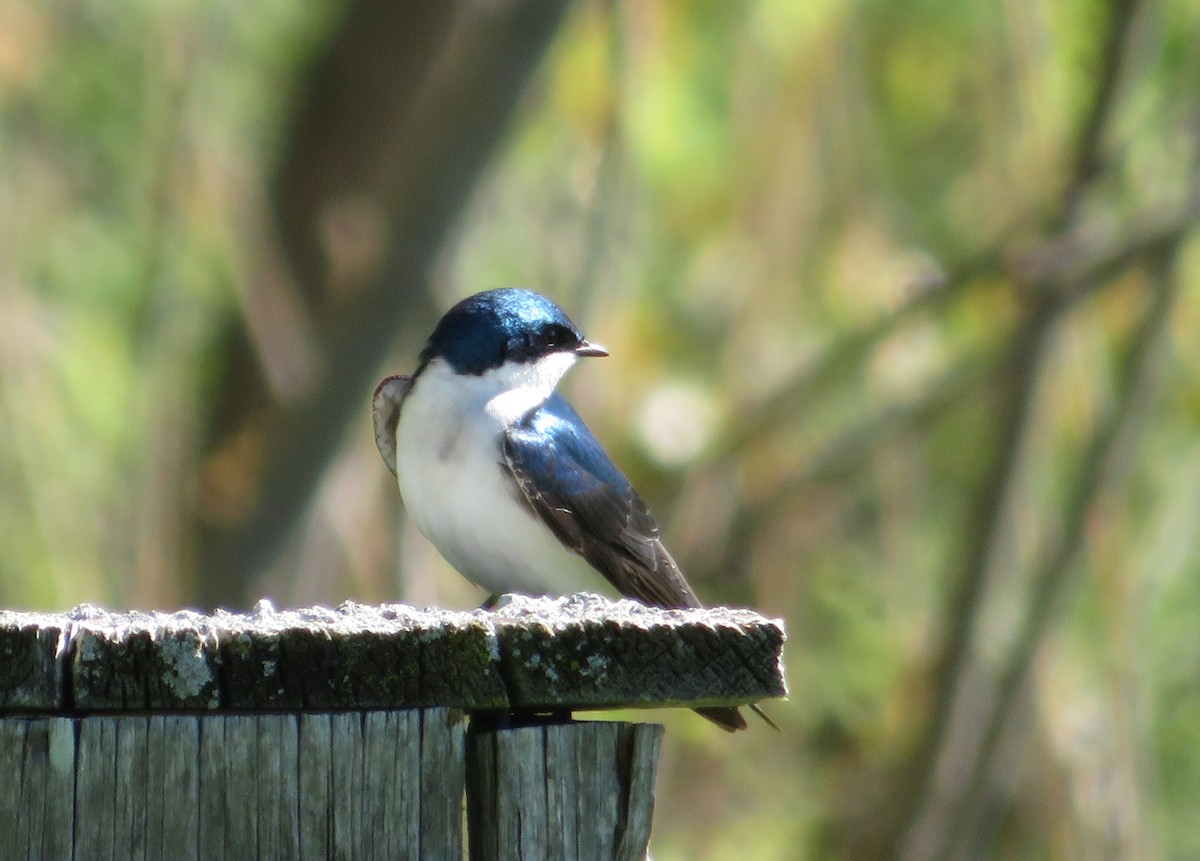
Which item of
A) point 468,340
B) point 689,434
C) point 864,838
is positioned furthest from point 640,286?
point 468,340

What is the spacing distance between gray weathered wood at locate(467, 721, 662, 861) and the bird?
5.52 feet

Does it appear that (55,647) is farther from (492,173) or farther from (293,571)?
(293,571)

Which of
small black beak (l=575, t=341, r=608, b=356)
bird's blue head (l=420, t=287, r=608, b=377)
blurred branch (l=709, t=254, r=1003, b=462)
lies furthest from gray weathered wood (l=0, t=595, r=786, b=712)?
blurred branch (l=709, t=254, r=1003, b=462)

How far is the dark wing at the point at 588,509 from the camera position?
356cm

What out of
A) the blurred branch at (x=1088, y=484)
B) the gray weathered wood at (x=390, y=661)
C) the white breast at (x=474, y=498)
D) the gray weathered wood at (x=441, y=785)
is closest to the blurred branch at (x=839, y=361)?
the blurred branch at (x=1088, y=484)

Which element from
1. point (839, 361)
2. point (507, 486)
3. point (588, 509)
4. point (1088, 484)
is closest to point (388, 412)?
point (507, 486)

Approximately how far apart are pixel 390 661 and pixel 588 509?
6.16ft

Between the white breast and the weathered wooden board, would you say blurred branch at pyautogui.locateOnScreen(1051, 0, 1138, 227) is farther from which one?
the weathered wooden board

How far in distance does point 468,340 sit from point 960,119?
14.2 feet

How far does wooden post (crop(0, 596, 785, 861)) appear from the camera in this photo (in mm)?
1719

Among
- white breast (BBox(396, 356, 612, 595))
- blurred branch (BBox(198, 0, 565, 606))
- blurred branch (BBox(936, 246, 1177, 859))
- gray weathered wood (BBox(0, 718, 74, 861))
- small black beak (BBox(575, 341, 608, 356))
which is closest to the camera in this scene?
gray weathered wood (BBox(0, 718, 74, 861))

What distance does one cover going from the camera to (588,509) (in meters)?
3.62

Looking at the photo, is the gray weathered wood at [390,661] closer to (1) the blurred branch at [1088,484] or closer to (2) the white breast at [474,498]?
(2) the white breast at [474,498]

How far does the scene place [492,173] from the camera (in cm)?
509
